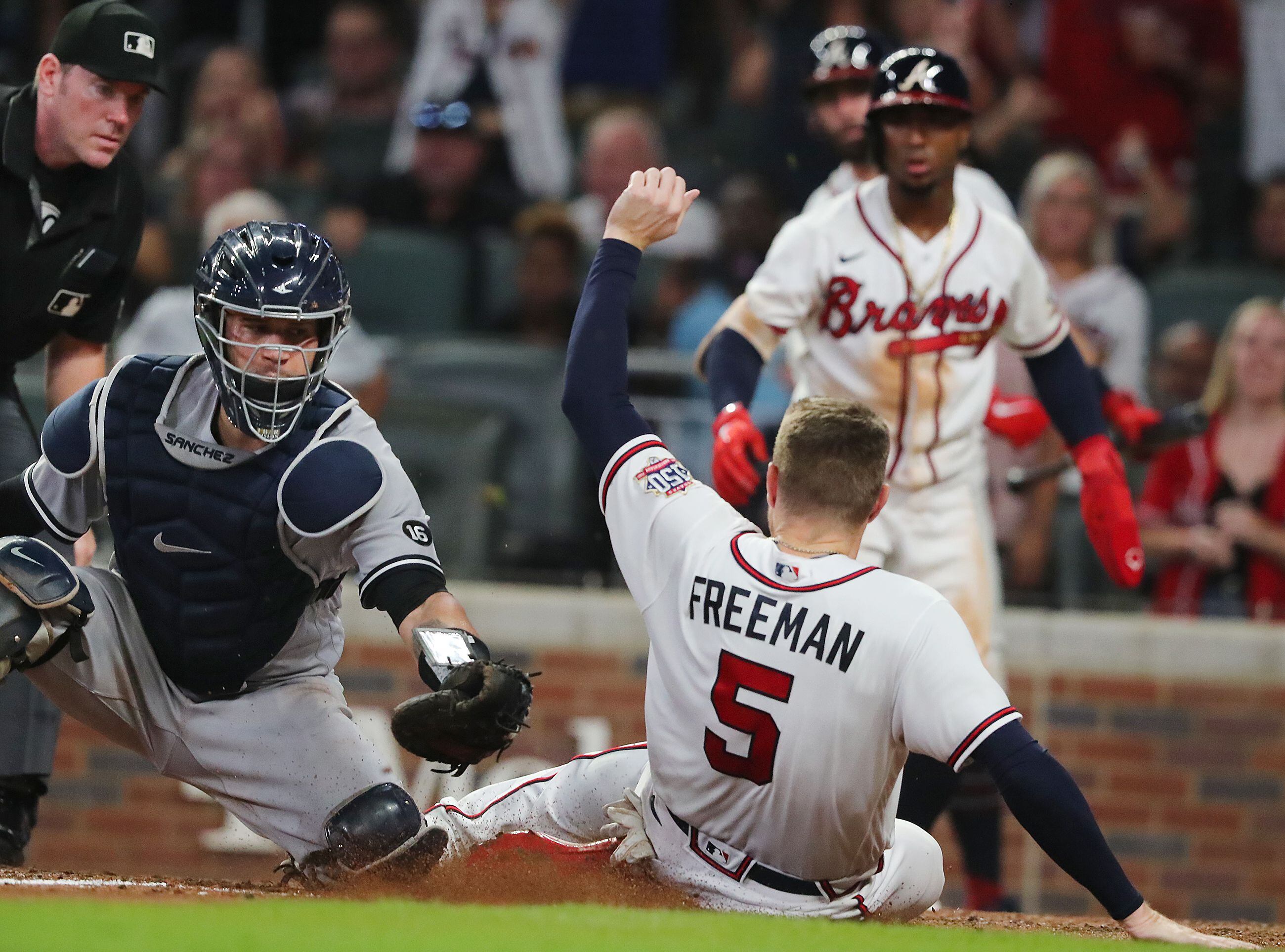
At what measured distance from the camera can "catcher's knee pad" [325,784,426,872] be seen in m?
→ 4.11

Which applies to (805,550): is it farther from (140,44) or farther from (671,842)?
(140,44)

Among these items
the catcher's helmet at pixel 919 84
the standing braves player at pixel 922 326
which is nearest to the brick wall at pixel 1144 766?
the standing braves player at pixel 922 326

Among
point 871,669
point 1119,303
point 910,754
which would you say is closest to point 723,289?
point 1119,303

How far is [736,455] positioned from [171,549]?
145 centimetres

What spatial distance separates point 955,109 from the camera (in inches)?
200

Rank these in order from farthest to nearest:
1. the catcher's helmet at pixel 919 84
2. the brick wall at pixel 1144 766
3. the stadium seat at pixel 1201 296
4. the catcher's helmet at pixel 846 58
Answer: the stadium seat at pixel 1201 296
the brick wall at pixel 1144 766
the catcher's helmet at pixel 846 58
the catcher's helmet at pixel 919 84

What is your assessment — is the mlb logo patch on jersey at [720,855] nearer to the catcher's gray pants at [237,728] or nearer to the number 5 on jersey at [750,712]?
the number 5 on jersey at [750,712]

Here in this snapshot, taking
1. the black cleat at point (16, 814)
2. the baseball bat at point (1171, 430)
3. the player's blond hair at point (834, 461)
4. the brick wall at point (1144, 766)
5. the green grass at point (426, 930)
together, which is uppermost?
the player's blond hair at point (834, 461)

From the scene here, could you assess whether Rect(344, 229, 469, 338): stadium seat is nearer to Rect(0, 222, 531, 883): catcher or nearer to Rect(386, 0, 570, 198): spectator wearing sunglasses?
Rect(386, 0, 570, 198): spectator wearing sunglasses

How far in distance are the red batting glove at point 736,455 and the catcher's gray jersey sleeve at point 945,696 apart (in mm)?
1224

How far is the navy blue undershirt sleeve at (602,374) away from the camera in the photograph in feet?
12.6

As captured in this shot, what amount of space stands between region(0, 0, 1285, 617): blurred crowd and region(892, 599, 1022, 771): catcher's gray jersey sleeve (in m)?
3.51

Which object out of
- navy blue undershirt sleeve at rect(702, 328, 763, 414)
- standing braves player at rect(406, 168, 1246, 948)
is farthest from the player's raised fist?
navy blue undershirt sleeve at rect(702, 328, 763, 414)

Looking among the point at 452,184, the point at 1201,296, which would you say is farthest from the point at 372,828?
the point at 1201,296
